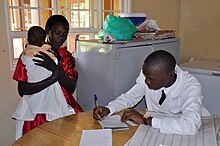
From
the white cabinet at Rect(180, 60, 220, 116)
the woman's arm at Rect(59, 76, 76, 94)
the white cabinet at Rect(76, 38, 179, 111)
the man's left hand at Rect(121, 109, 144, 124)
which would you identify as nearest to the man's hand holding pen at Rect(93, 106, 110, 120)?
the man's left hand at Rect(121, 109, 144, 124)

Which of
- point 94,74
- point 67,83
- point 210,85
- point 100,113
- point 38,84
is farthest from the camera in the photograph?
point 210,85

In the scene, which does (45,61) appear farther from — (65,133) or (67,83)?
(65,133)

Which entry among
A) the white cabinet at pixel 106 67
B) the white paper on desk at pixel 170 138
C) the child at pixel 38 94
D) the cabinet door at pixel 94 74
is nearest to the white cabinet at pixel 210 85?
the white cabinet at pixel 106 67

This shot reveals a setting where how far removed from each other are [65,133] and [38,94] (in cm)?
49

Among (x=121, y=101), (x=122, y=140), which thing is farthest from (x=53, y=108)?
(x=122, y=140)

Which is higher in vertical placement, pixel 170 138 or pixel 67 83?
pixel 67 83

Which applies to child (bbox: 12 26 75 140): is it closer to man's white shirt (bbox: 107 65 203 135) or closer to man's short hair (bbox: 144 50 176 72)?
man's white shirt (bbox: 107 65 203 135)

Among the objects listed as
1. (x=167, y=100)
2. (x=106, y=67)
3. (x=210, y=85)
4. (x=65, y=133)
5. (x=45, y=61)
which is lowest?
(x=210, y=85)

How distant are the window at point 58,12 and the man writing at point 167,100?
1.24 meters

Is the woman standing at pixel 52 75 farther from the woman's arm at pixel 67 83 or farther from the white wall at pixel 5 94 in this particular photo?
the white wall at pixel 5 94

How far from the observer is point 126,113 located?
4.96 ft

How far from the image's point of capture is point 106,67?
2.22 m

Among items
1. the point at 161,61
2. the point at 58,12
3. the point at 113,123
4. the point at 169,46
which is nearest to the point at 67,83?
the point at 113,123

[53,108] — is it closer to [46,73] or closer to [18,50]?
[46,73]
